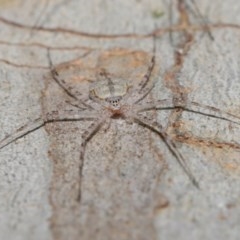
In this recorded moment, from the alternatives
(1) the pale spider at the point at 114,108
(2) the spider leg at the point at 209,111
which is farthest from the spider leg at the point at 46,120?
(2) the spider leg at the point at 209,111

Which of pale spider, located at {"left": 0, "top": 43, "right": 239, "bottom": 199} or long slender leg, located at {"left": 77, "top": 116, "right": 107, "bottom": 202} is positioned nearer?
long slender leg, located at {"left": 77, "top": 116, "right": 107, "bottom": 202}

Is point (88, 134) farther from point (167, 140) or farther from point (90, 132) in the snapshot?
point (167, 140)

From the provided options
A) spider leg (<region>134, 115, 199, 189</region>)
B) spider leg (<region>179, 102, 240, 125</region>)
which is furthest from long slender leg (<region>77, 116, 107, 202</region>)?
spider leg (<region>179, 102, 240, 125</region>)

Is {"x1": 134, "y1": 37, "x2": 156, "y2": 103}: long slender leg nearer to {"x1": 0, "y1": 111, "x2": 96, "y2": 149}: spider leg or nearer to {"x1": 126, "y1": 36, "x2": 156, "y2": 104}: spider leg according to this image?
{"x1": 126, "y1": 36, "x2": 156, "y2": 104}: spider leg

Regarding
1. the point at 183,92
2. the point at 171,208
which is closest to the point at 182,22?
the point at 183,92

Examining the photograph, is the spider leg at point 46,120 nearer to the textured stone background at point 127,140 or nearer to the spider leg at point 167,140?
the textured stone background at point 127,140
